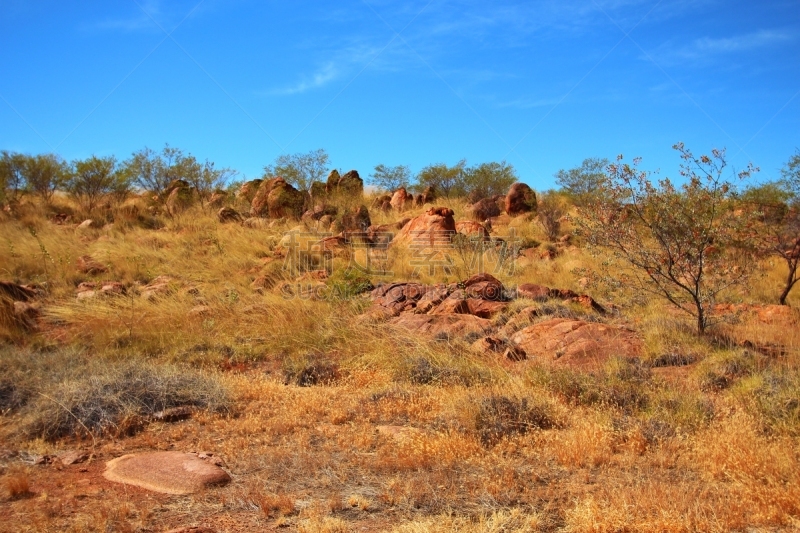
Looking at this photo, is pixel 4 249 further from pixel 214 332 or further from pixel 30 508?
pixel 30 508

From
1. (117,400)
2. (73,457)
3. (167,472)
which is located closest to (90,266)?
(117,400)

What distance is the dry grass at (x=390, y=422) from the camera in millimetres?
3793

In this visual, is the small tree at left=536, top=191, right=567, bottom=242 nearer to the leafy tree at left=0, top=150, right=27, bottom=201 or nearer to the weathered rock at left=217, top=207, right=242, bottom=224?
the weathered rock at left=217, top=207, right=242, bottom=224

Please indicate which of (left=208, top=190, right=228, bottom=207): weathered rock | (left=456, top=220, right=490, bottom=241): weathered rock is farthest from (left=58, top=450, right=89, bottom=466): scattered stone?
(left=208, top=190, right=228, bottom=207): weathered rock

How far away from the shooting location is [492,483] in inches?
164

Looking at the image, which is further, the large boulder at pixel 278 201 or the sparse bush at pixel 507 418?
the large boulder at pixel 278 201

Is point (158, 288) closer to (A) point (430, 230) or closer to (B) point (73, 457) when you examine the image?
(B) point (73, 457)

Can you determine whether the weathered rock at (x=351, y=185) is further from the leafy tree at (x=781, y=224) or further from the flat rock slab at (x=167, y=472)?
the flat rock slab at (x=167, y=472)

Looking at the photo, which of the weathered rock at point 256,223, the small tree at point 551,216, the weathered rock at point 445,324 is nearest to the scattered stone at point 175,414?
the weathered rock at point 445,324

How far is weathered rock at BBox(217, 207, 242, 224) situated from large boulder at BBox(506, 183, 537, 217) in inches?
381

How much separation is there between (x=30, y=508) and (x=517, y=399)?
3.79 meters

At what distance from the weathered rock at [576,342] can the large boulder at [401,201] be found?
1686 cm

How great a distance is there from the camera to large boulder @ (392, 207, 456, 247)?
16484 mm

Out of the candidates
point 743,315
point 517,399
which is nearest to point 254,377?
point 517,399
